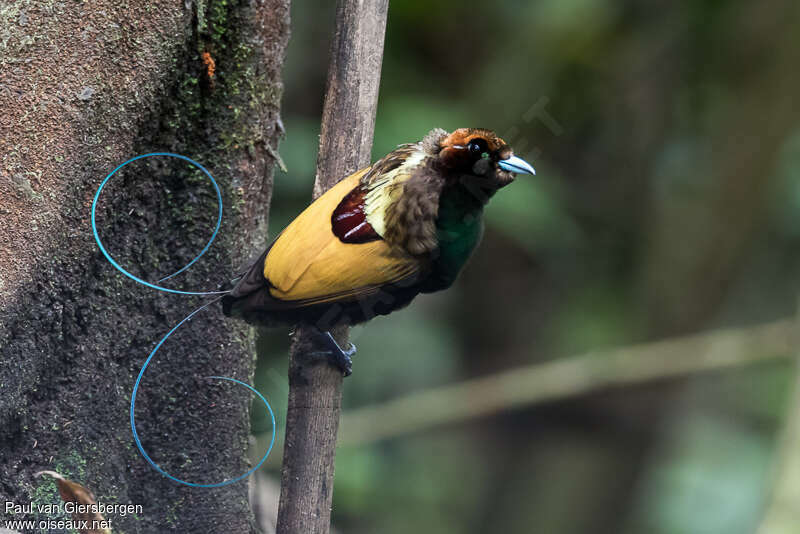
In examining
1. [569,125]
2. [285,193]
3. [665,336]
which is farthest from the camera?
[665,336]

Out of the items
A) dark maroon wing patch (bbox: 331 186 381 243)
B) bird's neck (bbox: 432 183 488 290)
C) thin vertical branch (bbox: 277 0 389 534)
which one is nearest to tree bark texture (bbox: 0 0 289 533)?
thin vertical branch (bbox: 277 0 389 534)

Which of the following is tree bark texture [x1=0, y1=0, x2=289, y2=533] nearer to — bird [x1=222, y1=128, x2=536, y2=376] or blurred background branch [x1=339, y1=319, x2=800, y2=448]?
bird [x1=222, y1=128, x2=536, y2=376]

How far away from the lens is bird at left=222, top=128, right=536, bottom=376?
3.90ft

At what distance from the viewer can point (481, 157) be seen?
3.63ft

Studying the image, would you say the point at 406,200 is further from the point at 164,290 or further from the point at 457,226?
the point at 164,290

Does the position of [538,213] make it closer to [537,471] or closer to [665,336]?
[665,336]

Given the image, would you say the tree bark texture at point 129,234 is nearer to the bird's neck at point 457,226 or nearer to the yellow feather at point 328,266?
the yellow feather at point 328,266

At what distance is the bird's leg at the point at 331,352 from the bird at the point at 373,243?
83mm

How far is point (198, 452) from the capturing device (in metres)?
1.32

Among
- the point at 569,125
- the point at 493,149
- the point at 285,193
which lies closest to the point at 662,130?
the point at 569,125

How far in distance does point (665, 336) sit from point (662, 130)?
0.84 metres

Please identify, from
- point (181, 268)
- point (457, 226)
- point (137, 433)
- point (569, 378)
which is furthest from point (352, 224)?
point (569, 378)

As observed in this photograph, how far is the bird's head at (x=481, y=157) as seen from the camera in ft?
3.56

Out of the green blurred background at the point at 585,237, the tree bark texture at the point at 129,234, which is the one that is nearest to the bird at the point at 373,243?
the tree bark texture at the point at 129,234
